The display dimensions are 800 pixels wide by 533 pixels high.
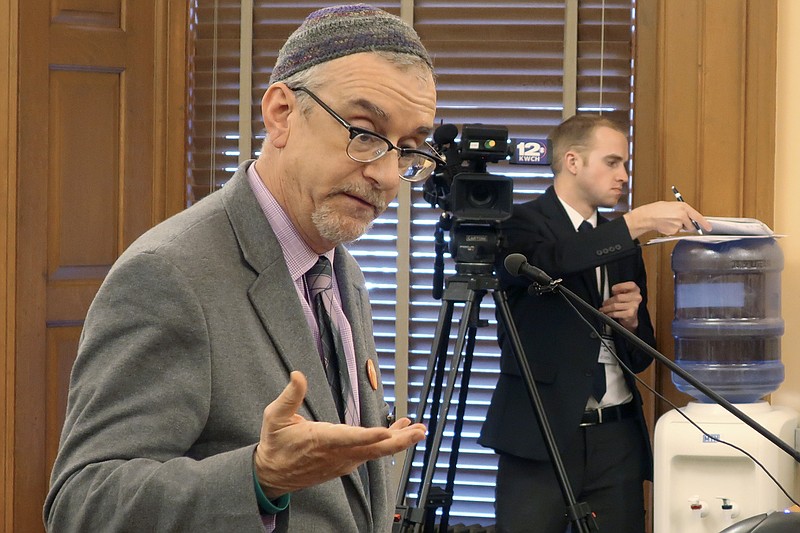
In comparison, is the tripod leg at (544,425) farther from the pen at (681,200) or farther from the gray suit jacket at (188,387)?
the gray suit jacket at (188,387)

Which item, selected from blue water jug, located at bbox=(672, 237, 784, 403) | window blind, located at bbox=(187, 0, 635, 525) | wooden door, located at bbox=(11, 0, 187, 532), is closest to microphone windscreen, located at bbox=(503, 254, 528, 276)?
blue water jug, located at bbox=(672, 237, 784, 403)

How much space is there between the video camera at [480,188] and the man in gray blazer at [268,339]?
1274 millimetres

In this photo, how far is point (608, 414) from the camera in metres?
2.82

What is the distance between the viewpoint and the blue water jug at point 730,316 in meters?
3.02

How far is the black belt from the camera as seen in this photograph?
9.18 ft

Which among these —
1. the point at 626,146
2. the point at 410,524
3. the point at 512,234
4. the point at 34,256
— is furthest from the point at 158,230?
the point at 34,256

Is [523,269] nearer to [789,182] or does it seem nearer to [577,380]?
[577,380]

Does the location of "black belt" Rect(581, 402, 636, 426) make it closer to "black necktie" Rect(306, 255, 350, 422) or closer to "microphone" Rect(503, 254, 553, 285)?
"microphone" Rect(503, 254, 553, 285)

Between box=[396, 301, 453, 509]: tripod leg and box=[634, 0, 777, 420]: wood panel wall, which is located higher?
box=[634, 0, 777, 420]: wood panel wall

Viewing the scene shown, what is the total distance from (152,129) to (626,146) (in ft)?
5.67

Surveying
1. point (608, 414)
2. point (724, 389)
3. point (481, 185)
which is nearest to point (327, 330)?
point (481, 185)

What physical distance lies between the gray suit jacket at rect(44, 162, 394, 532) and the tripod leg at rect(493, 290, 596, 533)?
1391 millimetres

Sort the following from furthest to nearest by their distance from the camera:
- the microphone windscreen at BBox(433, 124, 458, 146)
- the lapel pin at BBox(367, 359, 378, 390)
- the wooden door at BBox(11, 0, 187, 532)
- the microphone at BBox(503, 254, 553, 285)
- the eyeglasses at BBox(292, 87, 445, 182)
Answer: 1. the wooden door at BBox(11, 0, 187, 532)
2. the microphone windscreen at BBox(433, 124, 458, 146)
3. the microphone at BBox(503, 254, 553, 285)
4. the lapel pin at BBox(367, 359, 378, 390)
5. the eyeglasses at BBox(292, 87, 445, 182)

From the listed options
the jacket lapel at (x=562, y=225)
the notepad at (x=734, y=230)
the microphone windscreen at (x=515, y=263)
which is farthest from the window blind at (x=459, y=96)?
the microphone windscreen at (x=515, y=263)
